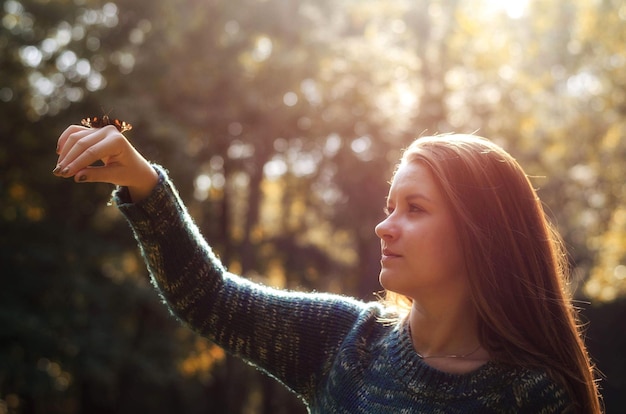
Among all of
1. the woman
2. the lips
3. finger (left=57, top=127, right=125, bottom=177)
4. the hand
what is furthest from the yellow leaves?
finger (left=57, top=127, right=125, bottom=177)

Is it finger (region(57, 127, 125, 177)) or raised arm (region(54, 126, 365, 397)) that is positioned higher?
finger (region(57, 127, 125, 177))

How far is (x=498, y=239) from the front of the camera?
76.0 inches

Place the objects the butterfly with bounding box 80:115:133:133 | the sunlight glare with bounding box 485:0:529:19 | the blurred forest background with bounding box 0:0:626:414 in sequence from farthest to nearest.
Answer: the sunlight glare with bounding box 485:0:529:19 → the blurred forest background with bounding box 0:0:626:414 → the butterfly with bounding box 80:115:133:133

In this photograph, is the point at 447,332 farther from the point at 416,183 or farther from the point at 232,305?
the point at 232,305

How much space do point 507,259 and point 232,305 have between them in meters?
0.75

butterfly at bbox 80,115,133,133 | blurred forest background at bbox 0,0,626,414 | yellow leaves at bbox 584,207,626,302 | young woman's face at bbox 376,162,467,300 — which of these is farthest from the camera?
blurred forest background at bbox 0,0,626,414

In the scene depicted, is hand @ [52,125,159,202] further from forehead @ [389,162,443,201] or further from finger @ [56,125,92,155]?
forehead @ [389,162,443,201]

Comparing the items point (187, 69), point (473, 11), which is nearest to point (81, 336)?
point (187, 69)

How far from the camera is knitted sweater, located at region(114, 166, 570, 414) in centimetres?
181

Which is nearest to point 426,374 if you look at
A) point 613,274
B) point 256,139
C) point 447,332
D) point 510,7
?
point 447,332

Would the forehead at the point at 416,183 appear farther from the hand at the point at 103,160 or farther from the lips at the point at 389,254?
the hand at the point at 103,160

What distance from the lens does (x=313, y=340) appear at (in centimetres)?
202

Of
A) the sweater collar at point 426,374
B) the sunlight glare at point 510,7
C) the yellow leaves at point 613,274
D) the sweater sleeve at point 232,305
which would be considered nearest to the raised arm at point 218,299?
the sweater sleeve at point 232,305

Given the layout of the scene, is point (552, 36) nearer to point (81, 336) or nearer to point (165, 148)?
point (165, 148)
